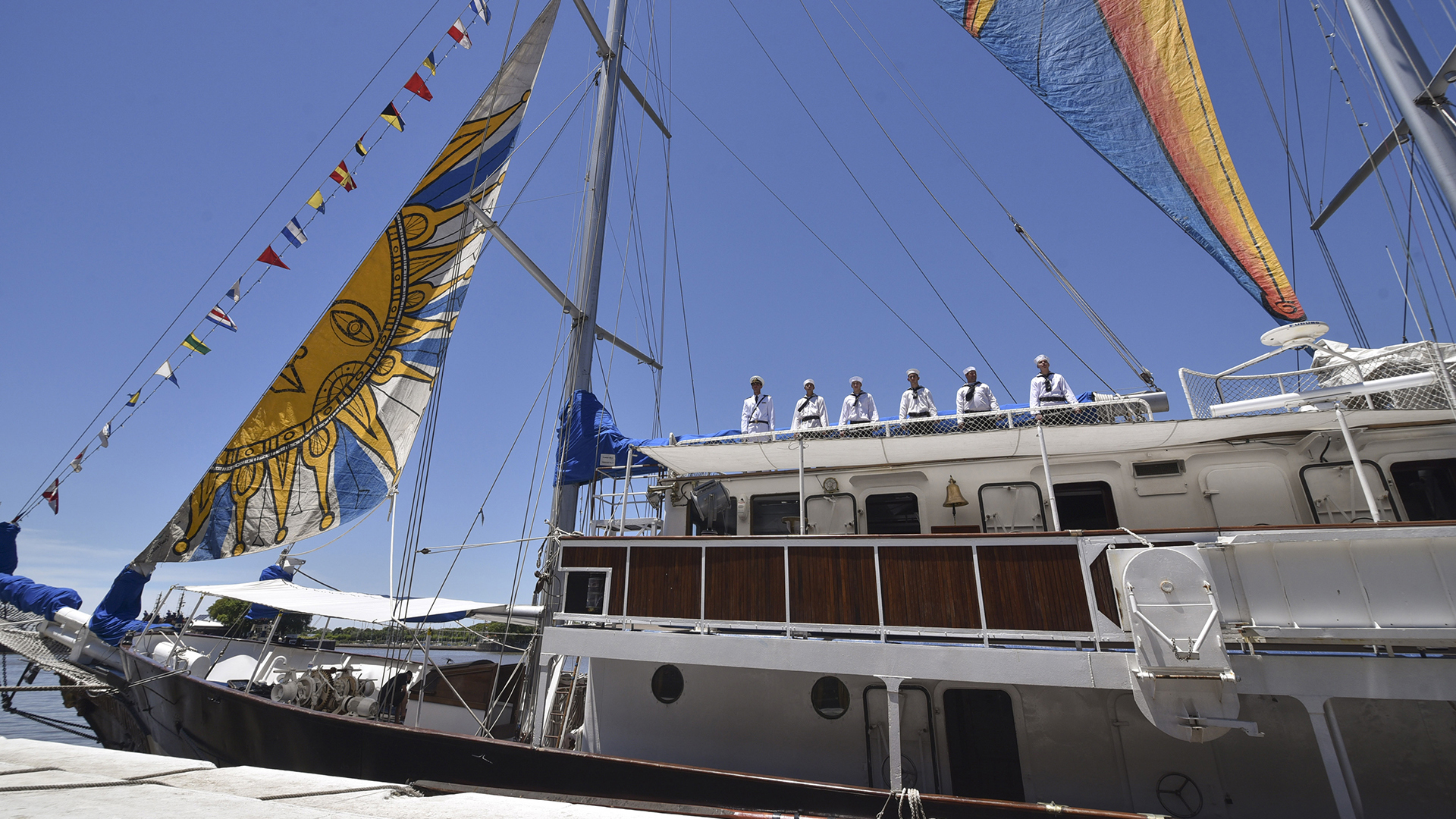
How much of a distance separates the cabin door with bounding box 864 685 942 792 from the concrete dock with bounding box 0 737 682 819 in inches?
238

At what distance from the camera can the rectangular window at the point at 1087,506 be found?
9.00 metres

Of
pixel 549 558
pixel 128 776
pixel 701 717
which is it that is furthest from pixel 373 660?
pixel 128 776

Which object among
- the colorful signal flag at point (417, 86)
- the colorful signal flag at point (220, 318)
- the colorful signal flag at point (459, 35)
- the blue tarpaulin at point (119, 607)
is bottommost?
the blue tarpaulin at point (119, 607)

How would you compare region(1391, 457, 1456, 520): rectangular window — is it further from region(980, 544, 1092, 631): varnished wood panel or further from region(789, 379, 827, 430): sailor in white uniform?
region(789, 379, 827, 430): sailor in white uniform

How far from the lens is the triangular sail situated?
10812mm

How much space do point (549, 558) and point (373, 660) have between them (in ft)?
27.1

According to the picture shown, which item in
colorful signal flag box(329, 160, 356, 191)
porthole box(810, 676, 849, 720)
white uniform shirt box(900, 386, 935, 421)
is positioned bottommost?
porthole box(810, 676, 849, 720)

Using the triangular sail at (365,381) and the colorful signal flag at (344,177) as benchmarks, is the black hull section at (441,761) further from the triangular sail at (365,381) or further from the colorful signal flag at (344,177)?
the colorful signal flag at (344,177)

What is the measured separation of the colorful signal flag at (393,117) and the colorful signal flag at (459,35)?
5.77 ft

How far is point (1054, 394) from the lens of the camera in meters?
9.13

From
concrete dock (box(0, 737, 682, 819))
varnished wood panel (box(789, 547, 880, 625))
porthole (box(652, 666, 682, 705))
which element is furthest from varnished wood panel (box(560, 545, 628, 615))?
concrete dock (box(0, 737, 682, 819))

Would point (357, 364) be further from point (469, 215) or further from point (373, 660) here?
point (373, 660)

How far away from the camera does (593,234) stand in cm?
1197

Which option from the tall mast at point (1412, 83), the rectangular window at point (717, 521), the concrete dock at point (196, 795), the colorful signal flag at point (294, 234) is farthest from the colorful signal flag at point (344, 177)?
the tall mast at point (1412, 83)
